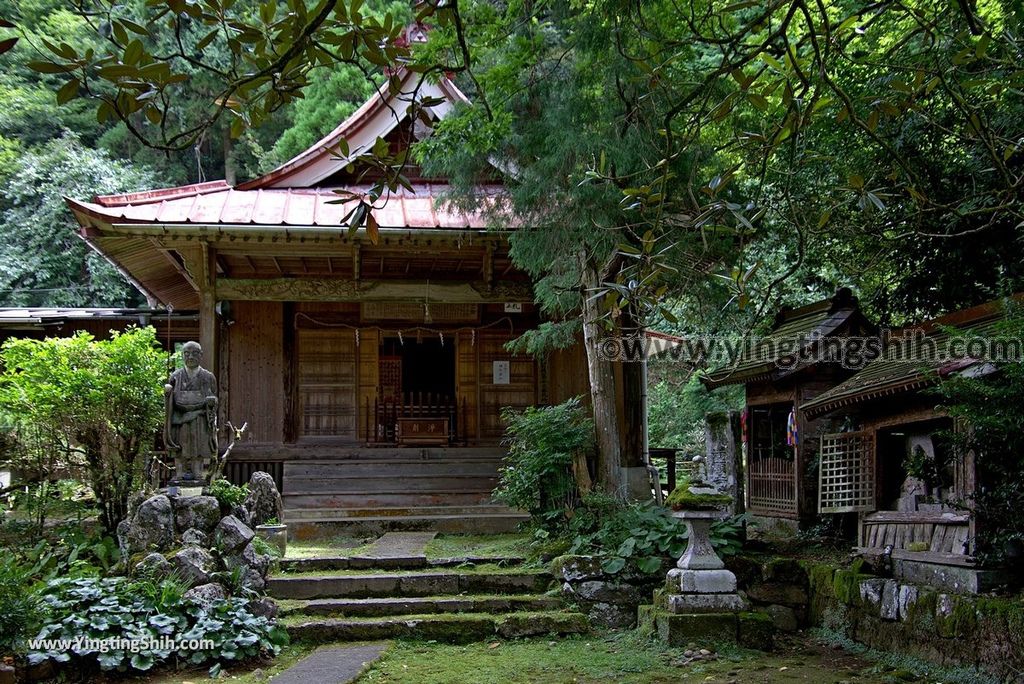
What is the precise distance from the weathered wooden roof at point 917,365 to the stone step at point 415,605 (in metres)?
3.27

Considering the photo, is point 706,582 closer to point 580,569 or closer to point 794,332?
point 580,569

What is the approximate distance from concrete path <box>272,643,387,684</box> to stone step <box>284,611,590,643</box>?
24cm

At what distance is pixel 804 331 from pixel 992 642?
14.1 feet

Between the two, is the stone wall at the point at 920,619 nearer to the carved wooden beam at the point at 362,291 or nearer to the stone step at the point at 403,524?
the stone step at the point at 403,524

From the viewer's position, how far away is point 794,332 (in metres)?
9.74

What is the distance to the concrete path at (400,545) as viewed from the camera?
9.27m

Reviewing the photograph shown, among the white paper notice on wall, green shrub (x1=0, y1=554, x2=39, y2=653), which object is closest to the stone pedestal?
green shrub (x1=0, y1=554, x2=39, y2=653)

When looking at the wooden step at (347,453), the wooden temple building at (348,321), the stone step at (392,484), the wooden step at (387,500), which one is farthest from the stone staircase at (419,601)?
the wooden step at (347,453)

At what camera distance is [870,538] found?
7.91 meters

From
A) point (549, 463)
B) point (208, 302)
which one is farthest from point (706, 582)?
point (208, 302)

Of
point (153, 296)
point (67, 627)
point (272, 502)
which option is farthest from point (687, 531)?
point (153, 296)

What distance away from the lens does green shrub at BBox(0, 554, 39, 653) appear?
Result: 629cm

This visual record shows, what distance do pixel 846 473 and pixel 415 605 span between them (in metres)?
4.39

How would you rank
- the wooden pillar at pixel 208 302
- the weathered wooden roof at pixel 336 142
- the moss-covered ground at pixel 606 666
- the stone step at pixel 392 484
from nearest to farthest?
the moss-covered ground at pixel 606 666 → the wooden pillar at pixel 208 302 → the stone step at pixel 392 484 → the weathered wooden roof at pixel 336 142
